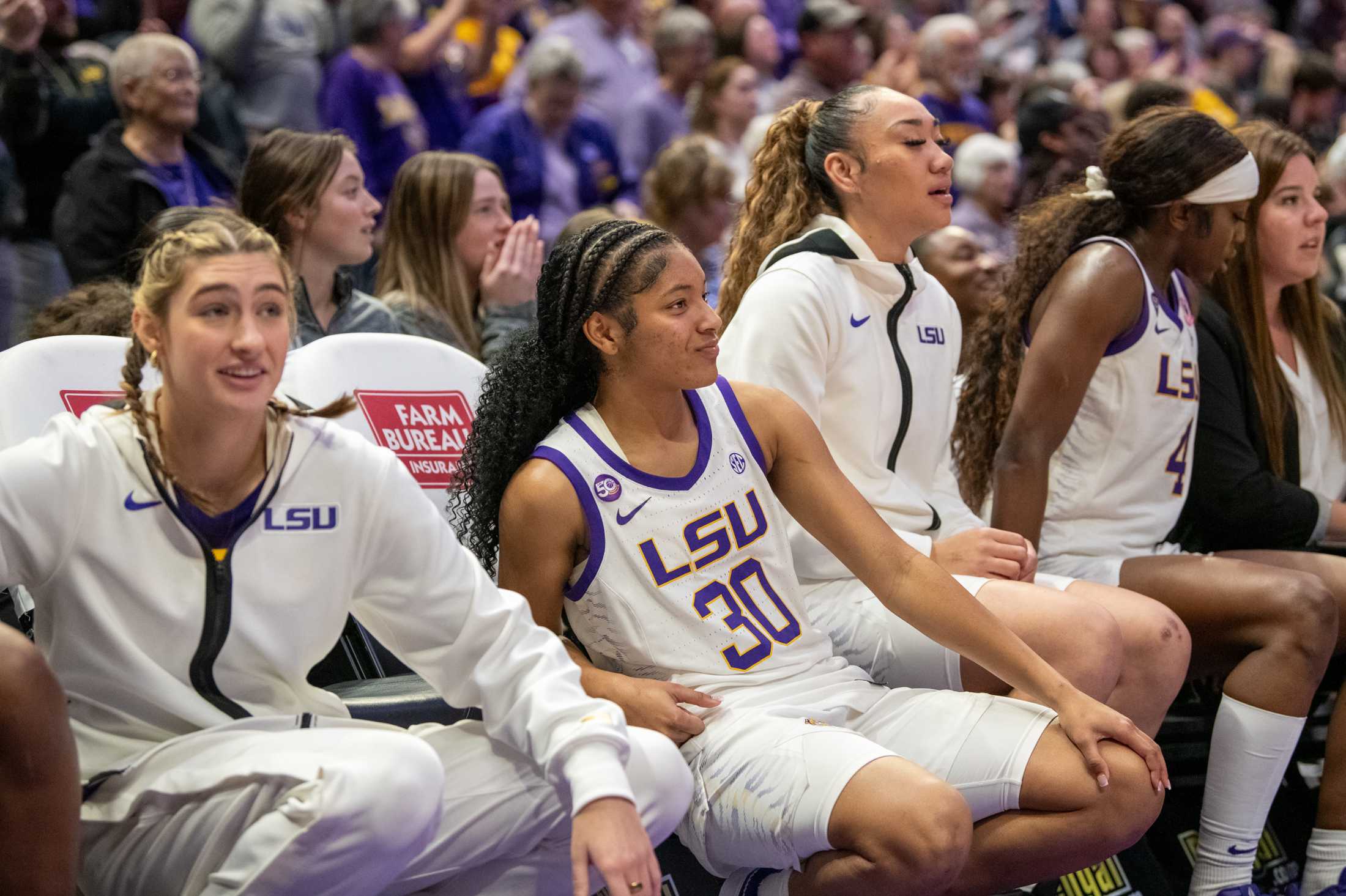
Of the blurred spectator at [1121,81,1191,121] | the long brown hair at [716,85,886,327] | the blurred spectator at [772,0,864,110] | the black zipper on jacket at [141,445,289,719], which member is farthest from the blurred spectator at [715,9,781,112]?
the black zipper on jacket at [141,445,289,719]

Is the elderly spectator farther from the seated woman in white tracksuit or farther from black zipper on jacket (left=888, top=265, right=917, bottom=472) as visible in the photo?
the seated woman in white tracksuit

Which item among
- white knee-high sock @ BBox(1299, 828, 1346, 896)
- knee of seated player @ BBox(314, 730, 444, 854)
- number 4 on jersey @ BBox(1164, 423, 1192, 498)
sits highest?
knee of seated player @ BBox(314, 730, 444, 854)

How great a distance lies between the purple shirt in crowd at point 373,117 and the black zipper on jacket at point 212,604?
4144 millimetres

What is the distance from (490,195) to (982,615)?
234 centimetres

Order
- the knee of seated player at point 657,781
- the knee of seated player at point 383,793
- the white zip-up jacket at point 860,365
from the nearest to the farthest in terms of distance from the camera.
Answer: the knee of seated player at point 383,793 → the knee of seated player at point 657,781 → the white zip-up jacket at point 860,365

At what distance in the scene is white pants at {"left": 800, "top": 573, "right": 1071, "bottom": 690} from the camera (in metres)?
2.95

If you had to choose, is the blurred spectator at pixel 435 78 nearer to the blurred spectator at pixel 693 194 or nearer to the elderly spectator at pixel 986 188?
the blurred spectator at pixel 693 194

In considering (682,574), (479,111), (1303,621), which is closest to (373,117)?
(479,111)

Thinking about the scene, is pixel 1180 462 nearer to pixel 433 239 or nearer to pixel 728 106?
pixel 433 239

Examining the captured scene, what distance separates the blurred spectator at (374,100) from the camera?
245 inches

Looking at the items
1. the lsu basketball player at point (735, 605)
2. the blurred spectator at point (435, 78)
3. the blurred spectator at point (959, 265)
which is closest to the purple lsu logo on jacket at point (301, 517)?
the lsu basketball player at point (735, 605)

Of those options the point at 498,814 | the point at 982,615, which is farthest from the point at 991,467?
the point at 498,814

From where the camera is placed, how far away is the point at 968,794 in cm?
261

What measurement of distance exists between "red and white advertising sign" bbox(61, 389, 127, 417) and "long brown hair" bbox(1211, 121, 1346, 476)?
8.54 ft
